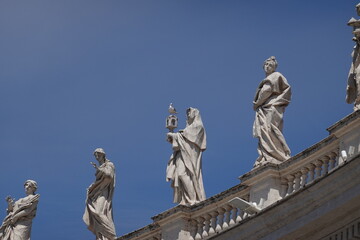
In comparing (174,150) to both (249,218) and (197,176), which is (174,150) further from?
(249,218)

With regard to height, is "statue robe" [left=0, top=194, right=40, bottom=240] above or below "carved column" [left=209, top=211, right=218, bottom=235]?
above

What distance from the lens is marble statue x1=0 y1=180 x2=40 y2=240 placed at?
105 ft

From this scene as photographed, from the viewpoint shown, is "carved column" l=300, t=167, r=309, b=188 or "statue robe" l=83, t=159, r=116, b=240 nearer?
"carved column" l=300, t=167, r=309, b=188

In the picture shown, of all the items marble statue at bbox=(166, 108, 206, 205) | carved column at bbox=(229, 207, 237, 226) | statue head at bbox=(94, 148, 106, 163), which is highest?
statue head at bbox=(94, 148, 106, 163)

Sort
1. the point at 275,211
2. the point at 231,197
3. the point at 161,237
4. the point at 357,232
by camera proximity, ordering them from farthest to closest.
→ the point at 161,237, the point at 231,197, the point at 275,211, the point at 357,232

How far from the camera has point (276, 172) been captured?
2464 cm

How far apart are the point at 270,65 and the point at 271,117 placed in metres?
1.41

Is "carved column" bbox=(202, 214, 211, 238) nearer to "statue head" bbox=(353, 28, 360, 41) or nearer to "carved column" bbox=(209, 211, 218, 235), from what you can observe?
"carved column" bbox=(209, 211, 218, 235)

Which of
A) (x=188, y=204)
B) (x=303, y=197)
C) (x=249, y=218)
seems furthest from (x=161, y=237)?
(x=303, y=197)

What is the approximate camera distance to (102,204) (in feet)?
98.6

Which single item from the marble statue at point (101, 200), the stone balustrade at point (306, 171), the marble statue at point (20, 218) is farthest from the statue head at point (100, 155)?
the stone balustrade at point (306, 171)

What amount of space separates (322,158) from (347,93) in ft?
4.69

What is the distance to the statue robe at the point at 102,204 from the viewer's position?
29625 mm

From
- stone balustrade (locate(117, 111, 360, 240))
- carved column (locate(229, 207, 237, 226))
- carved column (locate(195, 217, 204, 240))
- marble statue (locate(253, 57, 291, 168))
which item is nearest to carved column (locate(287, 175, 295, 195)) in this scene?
stone balustrade (locate(117, 111, 360, 240))
